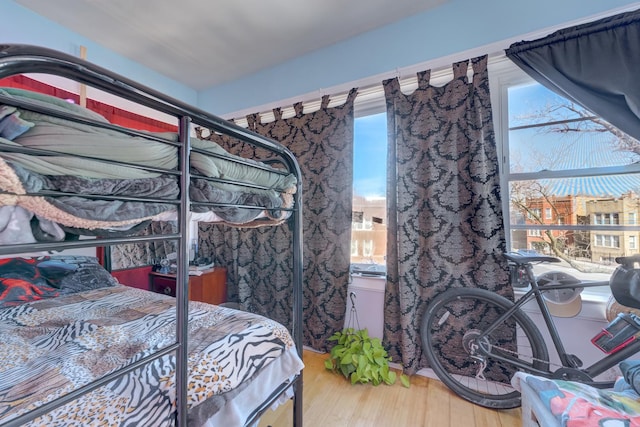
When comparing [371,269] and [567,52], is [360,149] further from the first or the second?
[567,52]

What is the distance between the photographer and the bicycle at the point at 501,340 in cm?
124

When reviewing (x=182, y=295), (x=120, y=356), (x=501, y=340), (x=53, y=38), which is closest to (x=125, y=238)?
(x=182, y=295)

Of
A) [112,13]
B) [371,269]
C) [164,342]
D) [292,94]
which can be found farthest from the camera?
[292,94]

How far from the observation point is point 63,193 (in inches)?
19.7

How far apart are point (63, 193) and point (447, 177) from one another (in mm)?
1885

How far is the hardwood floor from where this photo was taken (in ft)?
4.63

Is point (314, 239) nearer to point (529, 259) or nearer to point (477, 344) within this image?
point (477, 344)

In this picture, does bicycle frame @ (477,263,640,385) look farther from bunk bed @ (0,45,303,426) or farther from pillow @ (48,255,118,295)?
pillow @ (48,255,118,295)

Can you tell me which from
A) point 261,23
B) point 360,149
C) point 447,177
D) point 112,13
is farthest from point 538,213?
point 112,13

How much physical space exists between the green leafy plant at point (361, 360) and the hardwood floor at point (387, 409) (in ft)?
0.17

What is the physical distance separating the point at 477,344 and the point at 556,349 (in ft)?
1.28

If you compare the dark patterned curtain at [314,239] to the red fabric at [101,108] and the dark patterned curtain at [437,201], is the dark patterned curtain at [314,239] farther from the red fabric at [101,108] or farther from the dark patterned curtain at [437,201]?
the red fabric at [101,108]

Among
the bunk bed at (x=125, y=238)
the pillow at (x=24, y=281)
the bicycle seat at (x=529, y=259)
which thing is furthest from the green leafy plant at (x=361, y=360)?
the pillow at (x=24, y=281)

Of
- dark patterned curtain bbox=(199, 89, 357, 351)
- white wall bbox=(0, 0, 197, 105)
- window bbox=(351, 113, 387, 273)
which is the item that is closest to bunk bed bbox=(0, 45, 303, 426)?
dark patterned curtain bbox=(199, 89, 357, 351)
